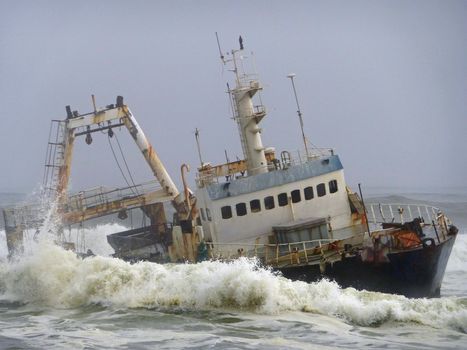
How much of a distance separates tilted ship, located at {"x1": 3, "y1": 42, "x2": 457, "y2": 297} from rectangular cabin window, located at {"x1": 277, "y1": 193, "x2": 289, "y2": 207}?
0.03 metres

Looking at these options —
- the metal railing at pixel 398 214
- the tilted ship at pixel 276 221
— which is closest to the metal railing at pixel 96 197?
the tilted ship at pixel 276 221

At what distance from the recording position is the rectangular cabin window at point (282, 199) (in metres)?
21.7

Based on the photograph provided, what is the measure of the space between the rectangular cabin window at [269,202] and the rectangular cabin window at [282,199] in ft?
0.77

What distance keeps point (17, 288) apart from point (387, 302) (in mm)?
12686

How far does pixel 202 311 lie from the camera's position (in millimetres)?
16719

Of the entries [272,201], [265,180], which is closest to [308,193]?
[272,201]

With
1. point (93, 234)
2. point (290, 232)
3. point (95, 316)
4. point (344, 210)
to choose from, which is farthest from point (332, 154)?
point (93, 234)

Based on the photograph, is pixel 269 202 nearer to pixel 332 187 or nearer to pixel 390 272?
pixel 332 187

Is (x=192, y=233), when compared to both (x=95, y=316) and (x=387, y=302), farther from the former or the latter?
(x=387, y=302)

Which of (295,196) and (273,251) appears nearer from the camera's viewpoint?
(273,251)

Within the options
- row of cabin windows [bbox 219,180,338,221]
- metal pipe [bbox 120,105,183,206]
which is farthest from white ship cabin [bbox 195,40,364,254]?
metal pipe [bbox 120,105,183,206]

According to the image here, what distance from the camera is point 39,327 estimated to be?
15984 millimetres

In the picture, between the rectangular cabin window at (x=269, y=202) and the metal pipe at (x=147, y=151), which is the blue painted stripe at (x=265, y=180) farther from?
the metal pipe at (x=147, y=151)

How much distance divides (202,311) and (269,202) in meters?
6.00
